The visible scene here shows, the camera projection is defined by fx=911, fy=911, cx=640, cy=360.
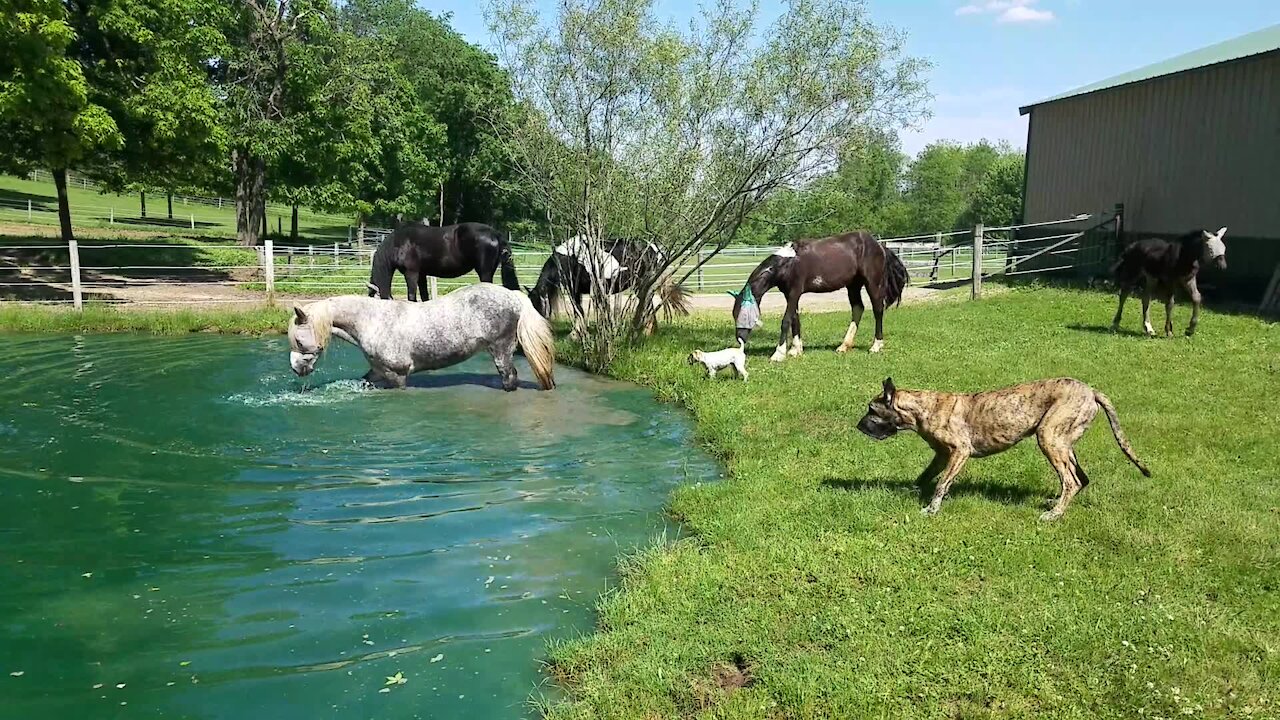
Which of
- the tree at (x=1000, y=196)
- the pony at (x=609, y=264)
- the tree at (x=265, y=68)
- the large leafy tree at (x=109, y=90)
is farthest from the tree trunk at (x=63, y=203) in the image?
the tree at (x=1000, y=196)

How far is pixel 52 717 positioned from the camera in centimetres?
431

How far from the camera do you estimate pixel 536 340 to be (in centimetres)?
1155

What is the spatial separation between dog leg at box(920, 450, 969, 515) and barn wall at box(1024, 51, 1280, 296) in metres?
14.3

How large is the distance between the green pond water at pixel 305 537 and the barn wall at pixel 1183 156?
528 inches

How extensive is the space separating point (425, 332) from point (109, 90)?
15.1m

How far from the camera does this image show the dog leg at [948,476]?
6270 mm

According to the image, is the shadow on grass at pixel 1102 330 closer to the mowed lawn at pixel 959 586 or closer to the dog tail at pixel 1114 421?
the mowed lawn at pixel 959 586

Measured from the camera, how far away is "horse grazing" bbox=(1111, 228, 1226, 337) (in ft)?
43.3

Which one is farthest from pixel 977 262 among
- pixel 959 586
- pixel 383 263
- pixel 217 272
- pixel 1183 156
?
pixel 217 272

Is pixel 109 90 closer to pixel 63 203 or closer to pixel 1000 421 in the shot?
pixel 63 203

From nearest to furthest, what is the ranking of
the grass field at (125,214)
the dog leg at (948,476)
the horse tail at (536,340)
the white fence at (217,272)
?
1. the dog leg at (948,476)
2. the horse tail at (536,340)
3. the white fence at (217,272)
4. the grass field at (125,214)

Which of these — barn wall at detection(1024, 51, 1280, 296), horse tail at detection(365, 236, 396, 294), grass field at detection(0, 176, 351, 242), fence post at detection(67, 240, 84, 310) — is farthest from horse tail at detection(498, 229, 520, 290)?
grass field at detection(0, 176, 351, 242)

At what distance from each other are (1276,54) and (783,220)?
10.6m

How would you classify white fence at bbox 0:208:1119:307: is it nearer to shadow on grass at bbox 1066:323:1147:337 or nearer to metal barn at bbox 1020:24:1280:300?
metal barn at bbox 1020:24:1280:300
